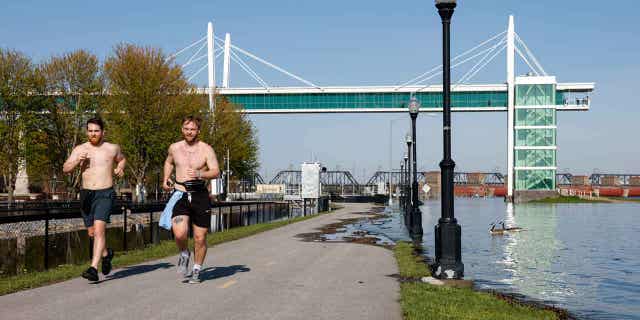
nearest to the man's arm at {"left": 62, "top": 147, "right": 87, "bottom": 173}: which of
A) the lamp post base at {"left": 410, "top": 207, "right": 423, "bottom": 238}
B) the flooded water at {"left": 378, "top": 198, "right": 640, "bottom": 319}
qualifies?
the flooded water at {"left": 378, "top": 198, "right": 640, "bottom": 319}

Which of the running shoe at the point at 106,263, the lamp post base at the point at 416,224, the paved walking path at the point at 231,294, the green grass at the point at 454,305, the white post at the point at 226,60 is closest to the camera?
the paved walking path at the point at 231,294

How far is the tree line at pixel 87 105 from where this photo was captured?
49156mm

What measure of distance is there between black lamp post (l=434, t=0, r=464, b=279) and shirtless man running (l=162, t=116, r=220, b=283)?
402cm

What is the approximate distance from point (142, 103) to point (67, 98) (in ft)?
20.1

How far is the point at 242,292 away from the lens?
33.8 ft

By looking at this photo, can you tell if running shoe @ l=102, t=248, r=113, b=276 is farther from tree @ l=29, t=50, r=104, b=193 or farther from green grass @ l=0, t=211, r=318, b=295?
tree @ l=29, t=50, r=104, b=193

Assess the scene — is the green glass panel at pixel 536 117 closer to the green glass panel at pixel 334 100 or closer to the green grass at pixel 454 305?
the green glass panel at pixel 334 100

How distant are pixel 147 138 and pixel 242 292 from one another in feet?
138

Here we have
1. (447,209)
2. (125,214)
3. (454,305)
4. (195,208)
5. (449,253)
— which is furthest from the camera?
(125,214)

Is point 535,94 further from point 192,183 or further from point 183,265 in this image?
point 192,183

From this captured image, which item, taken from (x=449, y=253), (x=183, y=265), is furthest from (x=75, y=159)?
(x=449, y=253)

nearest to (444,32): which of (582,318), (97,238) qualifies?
(582,318)

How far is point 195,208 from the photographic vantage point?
1078cm

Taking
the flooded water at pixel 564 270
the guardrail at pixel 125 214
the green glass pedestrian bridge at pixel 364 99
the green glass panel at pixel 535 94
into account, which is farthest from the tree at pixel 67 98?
the green glass panel at pixel 535 94
